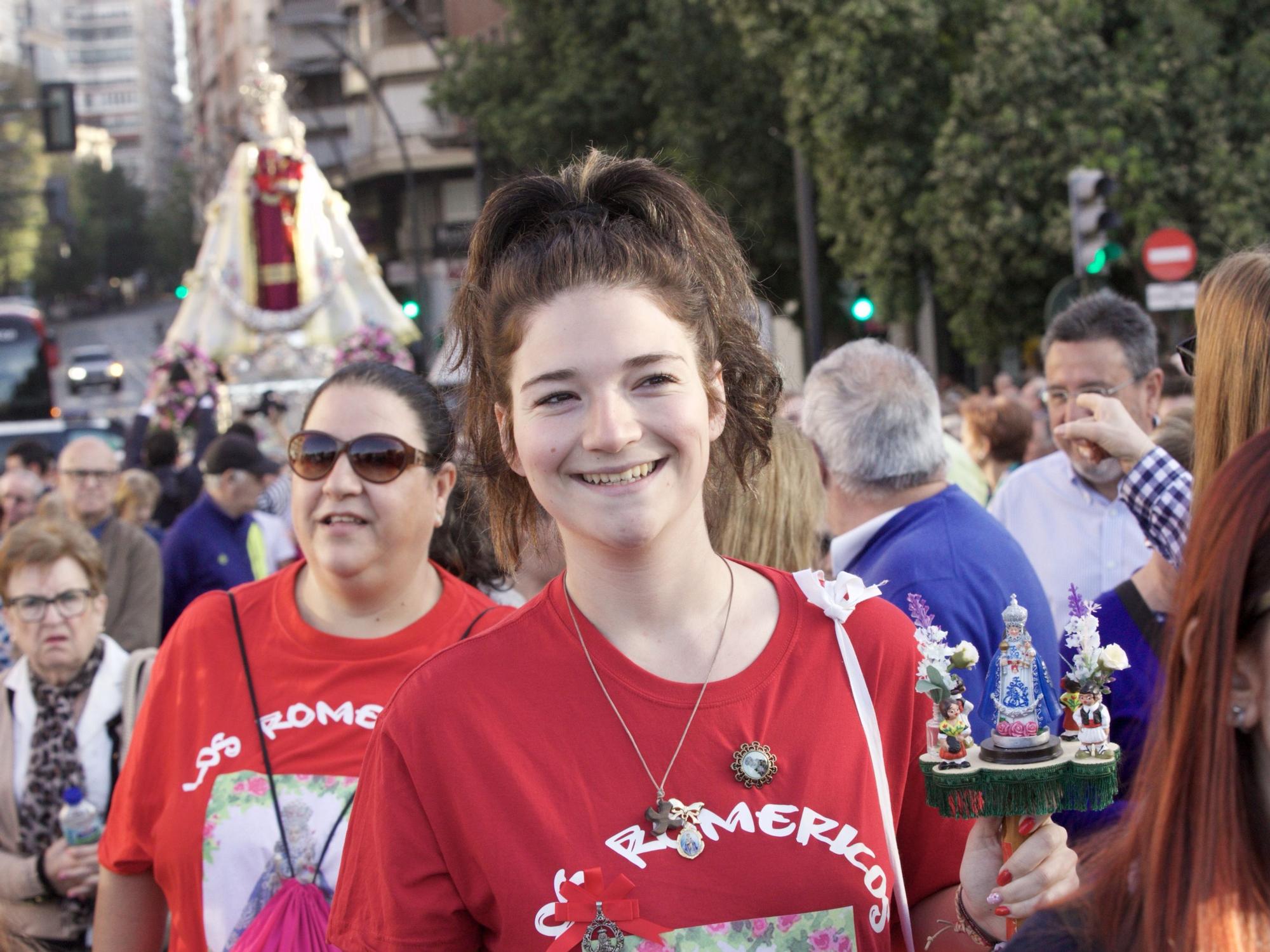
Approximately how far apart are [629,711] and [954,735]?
0.50m

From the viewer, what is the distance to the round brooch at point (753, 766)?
2.19 metres

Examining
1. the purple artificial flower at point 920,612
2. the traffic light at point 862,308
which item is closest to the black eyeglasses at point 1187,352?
the purple artificial flower at point 920,612

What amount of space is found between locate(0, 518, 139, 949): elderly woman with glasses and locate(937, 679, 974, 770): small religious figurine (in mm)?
2958

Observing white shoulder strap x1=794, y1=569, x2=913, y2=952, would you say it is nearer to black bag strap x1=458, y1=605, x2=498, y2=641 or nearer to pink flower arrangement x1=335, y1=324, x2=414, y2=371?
black bag strap x1=458, y1=605, x2=498, y2=641

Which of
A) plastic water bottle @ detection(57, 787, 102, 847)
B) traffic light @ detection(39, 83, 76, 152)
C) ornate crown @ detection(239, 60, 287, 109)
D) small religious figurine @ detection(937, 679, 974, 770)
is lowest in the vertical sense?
plastic water bottle @ detection(57, 787, 102, 847)

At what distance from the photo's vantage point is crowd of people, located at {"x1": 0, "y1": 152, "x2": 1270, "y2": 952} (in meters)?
1.74

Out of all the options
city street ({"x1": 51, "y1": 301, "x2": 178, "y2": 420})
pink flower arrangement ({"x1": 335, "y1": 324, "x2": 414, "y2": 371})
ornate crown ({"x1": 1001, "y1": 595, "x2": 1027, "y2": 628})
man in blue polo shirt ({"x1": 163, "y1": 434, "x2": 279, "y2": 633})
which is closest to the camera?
ornate crown ({"x1": 1001, "y1": 595, "x2": 1027, "y2": 628})

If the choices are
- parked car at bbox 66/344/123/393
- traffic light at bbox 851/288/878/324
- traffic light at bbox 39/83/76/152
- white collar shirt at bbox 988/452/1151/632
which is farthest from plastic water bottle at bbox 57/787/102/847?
parked car at bbox 66/344/123/393

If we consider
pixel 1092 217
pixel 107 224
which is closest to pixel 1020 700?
pixel 1092 217

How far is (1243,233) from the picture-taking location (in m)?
17.7

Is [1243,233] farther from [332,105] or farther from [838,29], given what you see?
[332,105]

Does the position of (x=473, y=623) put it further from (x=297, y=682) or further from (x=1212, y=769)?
(x=1212, y=769)

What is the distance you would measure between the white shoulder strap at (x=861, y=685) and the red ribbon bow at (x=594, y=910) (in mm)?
364

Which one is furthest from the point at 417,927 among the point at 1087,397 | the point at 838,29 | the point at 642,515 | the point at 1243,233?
the point at 838,29
